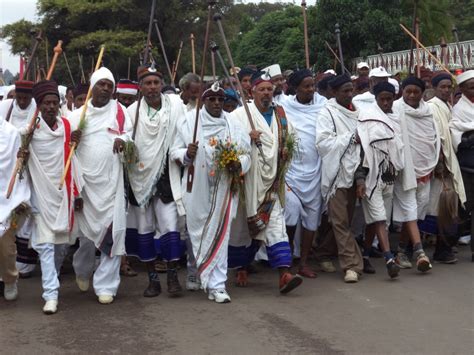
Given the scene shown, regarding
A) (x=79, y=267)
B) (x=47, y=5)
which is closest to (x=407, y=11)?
(x=47, y=5)

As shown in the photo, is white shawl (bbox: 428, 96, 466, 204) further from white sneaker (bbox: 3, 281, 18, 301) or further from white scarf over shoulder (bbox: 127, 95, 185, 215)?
white sneaker (bbox: 3, 281, 18, 301)

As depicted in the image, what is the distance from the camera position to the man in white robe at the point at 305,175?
27.3 ft

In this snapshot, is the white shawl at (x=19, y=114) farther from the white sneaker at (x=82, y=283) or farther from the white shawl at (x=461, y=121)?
the white shawl at (x=461, y=121)

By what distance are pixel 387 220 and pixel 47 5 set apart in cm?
3276

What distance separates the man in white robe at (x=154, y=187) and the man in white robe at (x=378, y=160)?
1.98 meters

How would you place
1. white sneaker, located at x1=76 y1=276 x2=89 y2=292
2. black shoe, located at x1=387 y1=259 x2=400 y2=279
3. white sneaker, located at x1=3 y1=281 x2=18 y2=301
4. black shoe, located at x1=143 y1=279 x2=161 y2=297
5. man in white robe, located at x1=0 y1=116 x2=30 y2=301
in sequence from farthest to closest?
black shoe, located at x1=387 y1=259 x2=400 y2=279
white sneaker, located at x1=76 y1=276 x2=89 y2=292
black shoe, located at x1=143 y1=279 x2=161 y2=297
white sneaker, located at x1=3 y1=281 x2=18 y2=301
man in white robe, located at x1=0 y1=116 x2=30 y2=301

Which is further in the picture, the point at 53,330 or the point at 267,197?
the point at 267,197

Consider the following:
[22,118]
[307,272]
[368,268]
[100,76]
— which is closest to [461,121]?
[368,268]

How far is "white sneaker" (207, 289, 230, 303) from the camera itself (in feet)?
23.1

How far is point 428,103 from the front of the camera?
9.06 metres

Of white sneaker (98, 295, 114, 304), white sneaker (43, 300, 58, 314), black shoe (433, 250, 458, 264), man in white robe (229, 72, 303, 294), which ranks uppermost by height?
man in white robe (229, 72, 303, 294)

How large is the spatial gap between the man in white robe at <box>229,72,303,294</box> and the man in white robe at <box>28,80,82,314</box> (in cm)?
160

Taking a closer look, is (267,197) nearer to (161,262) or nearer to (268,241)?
(268,241)

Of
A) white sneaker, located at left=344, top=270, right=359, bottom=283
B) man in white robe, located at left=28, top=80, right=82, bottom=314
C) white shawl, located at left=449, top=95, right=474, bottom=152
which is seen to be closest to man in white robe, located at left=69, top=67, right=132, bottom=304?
man in white robe, located at left=28, top=80, right=82, bottom=314
